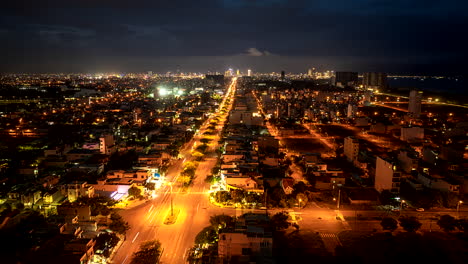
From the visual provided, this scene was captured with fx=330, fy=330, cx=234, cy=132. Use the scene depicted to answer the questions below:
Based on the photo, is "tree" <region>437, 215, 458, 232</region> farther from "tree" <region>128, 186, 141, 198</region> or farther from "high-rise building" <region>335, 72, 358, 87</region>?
"high-rise building" <region>335, 72, 358, 87</region>

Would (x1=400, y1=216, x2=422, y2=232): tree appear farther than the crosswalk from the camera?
Yes

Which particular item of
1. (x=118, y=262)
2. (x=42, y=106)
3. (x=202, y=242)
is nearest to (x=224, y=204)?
(x=202, y=242)

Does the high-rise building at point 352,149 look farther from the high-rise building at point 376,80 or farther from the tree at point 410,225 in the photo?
the high-rise building at point 376,80

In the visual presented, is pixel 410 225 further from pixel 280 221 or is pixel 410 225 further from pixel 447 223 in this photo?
pixel 280 221

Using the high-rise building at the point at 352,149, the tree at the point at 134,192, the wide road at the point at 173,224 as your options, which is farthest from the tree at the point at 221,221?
the high-rise building at the point at 352,149

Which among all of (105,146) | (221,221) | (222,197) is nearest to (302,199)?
(222,197)

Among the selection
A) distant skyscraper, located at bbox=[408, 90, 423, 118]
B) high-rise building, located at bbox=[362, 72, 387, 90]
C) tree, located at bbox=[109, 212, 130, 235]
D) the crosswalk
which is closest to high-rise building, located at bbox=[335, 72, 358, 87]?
high-rise building, located at bbox=[362, 72, 387, 90]
